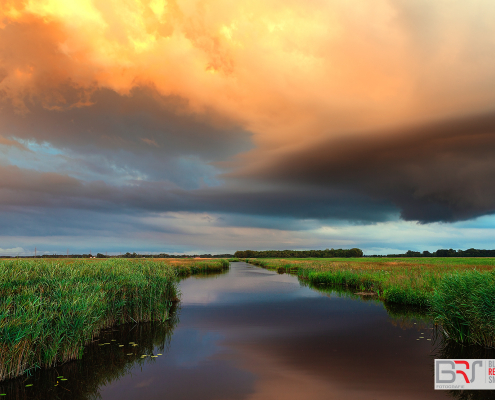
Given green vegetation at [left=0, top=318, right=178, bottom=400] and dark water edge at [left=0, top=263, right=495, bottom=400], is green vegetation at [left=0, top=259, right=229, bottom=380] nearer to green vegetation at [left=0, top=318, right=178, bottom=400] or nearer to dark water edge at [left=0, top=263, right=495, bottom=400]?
green vegetation at [left=0, top=318, right=178, bottom=400]

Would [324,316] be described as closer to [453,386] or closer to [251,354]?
[251,354]

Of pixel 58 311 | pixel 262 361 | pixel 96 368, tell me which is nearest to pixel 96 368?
pixel 96 368

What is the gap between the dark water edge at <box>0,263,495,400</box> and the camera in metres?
8.07

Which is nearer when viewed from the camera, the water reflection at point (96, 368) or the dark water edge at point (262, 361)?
the water reflection at point (96, 368)

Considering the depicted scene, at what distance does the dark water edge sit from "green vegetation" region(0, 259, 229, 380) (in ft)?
1.79

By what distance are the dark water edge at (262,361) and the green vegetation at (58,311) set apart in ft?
1.79

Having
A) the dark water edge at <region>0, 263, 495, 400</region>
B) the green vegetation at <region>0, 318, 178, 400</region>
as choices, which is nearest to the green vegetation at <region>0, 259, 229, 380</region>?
the green vegetation at <region>0, 318, 178, 400</region>

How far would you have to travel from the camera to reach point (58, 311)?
9961 mm

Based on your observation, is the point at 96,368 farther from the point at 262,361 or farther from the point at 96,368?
the point at 262,361

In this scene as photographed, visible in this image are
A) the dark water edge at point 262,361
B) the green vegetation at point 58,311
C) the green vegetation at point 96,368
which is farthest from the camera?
the green vegetation at point 58,311

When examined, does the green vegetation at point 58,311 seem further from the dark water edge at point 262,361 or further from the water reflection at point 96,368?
the dark water edge at point 262,361

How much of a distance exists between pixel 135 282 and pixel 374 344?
39.7 feet

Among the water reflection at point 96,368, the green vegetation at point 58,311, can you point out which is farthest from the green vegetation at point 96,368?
the green vegetation at point 58,311

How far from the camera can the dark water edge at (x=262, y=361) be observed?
8.07 m
